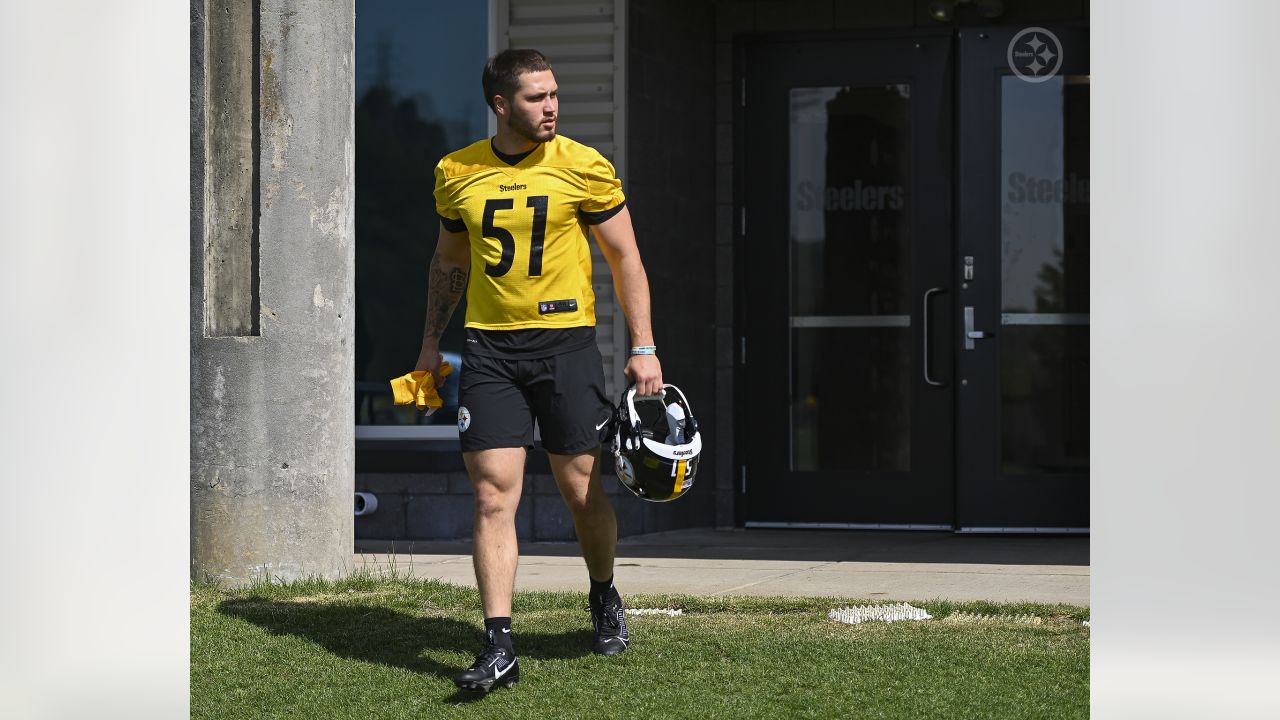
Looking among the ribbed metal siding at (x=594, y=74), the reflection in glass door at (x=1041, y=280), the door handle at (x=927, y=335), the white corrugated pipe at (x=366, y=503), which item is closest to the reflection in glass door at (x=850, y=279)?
the door handle at (x=927, y=335)

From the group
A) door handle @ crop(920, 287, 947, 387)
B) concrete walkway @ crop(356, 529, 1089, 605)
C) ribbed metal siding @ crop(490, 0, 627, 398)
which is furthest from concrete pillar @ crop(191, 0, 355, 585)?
A: door handle @ crop(920, 287, 947, 387)

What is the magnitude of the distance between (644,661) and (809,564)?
3.07 m

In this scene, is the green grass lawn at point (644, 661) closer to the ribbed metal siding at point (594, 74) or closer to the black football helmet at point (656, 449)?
the black football helmet at point (656, 449)

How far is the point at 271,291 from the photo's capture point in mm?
7520

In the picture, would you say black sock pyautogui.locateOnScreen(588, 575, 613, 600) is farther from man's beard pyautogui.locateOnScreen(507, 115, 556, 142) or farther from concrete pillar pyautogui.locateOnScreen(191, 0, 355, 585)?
concrete pillar pyautogui.locateOnScreen(191, 0, 355, 585)

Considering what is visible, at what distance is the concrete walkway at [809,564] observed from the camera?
296 inches

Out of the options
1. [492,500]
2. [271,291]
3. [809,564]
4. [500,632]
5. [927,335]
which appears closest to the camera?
[500,632]

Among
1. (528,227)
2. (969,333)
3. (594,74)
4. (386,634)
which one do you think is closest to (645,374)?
(528,227)

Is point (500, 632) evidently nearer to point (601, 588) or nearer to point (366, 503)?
point (601, 588)

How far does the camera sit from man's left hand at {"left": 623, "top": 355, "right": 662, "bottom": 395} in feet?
18.2
